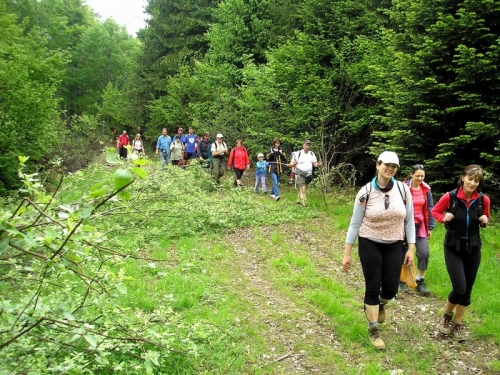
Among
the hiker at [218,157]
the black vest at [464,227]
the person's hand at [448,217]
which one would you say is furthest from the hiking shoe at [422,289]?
the hiker at [218,157]

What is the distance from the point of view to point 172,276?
7.09 m

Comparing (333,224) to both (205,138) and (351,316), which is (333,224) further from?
(205,138)

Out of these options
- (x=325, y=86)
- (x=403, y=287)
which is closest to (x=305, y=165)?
(x=325, y=86)

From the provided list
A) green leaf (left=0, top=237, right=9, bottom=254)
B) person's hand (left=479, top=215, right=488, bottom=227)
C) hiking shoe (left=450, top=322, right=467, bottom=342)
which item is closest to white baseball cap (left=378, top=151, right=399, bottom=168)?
person's hand (left=479, top=215, right=488, bottom=227)

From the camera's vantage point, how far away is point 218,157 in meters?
15.3

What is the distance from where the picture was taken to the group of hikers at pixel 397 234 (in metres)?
4.89

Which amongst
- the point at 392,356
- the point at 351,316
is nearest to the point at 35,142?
the point at 351,316

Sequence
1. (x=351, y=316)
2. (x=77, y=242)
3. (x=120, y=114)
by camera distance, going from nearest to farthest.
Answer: (x=77, y=242)
(x=351, y=316)
(x=120, y=114)

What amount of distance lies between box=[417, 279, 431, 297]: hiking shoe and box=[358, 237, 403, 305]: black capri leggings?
2.22m

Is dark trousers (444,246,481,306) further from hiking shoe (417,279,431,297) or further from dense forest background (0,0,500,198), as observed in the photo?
dense forest background (0,0,500,198)

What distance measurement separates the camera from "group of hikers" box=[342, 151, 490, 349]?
193 inches

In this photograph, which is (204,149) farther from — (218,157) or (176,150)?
(176,150)

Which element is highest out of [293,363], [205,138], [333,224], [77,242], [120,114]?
[120,114]

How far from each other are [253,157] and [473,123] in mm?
11257
